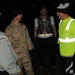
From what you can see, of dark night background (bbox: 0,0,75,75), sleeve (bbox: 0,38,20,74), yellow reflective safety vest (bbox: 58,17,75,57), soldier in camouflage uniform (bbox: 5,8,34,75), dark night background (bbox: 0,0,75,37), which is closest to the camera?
sleeve (bbox: 0,38,20,74)

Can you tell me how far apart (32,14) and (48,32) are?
9.17 m

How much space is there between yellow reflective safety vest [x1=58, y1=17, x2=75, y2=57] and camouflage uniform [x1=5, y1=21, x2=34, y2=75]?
945 mm

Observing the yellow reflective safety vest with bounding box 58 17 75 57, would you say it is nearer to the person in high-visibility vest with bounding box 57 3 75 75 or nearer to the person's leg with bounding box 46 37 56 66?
the person in high-visibility vest with bounding box 57 3 75 75

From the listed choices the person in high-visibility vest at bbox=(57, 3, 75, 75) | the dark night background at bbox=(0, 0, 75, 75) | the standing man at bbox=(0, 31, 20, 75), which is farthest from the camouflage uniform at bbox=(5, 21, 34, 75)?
the dark night background at bbox=(0, 0, 75, 75)

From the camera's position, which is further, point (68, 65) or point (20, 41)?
point (20, 41)

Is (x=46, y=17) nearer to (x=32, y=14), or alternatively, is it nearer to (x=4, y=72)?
(x=4, y=72)

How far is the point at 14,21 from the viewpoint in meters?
7.04

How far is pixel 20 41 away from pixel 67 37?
3.88 ft

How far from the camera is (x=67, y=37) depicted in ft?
21.6

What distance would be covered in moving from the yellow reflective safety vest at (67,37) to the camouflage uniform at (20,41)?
945 mm

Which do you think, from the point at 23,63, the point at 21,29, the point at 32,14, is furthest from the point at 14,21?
the point at 32,14

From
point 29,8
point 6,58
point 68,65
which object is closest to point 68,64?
point 68,65

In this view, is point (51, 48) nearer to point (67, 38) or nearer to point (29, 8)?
point (67, 38)

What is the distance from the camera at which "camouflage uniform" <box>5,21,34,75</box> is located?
7.07m
